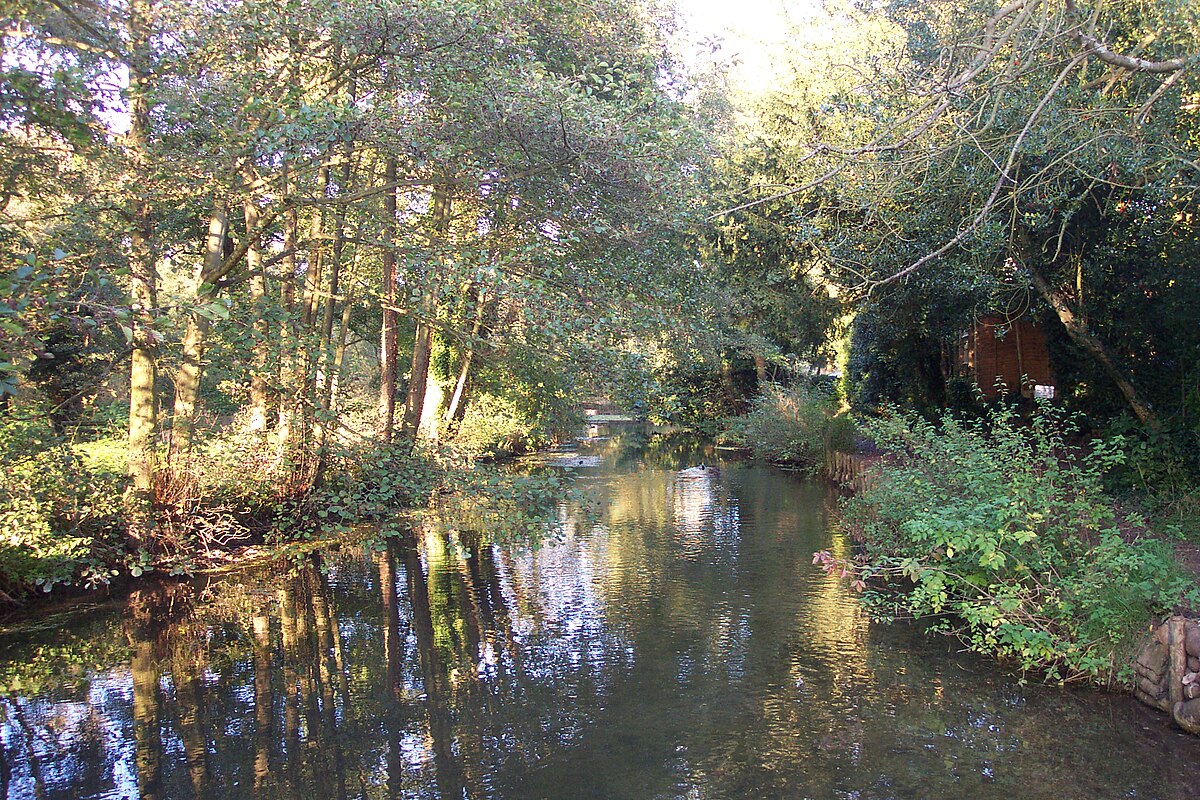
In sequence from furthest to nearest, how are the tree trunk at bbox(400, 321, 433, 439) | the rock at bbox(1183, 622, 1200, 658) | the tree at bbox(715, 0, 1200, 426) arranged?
the tree trunk at bbox(400, 321, 433, 439) → the tree at bbox(715, 0, 1200, 426) → the rock at bbox(1183, 622, 1200, 658)

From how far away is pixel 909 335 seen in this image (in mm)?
17531

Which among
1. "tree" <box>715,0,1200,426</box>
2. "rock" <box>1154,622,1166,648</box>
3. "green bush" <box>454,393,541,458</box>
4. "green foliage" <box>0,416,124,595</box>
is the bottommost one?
"rock" <box>1154,622,1166,648</box>

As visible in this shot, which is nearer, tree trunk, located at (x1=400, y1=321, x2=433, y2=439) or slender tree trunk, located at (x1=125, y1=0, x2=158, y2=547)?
slender tree trunk, located at (x1=125, y1=0, x2=158, y2=547)

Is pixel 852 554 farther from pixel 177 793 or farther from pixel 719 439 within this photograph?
pixel 719 439

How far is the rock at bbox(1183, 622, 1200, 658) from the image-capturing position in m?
5.54

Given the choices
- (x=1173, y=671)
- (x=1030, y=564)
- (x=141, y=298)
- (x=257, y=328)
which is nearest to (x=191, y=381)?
(x=141, y=298)

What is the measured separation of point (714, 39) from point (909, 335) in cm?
1151

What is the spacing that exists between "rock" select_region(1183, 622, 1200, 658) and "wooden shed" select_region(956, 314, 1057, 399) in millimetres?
10645

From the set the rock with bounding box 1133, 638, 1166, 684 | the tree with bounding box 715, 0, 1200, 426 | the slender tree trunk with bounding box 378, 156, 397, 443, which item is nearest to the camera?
the rock with bounding box 1133, 638, 1166, 684

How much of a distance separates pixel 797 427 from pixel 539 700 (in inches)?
581

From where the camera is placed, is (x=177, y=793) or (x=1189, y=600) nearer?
(x=177, y=793)

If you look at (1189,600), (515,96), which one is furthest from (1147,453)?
(515,96)

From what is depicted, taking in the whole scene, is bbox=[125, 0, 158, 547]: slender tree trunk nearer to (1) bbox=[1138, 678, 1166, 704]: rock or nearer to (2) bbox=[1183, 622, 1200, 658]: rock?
(2) bbox=[1183, 622, 1200, 658]: rock

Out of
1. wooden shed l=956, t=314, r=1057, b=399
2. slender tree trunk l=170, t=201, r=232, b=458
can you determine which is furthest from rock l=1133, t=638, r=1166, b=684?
wooden shed l=956, t=314, r=1057, b=399
